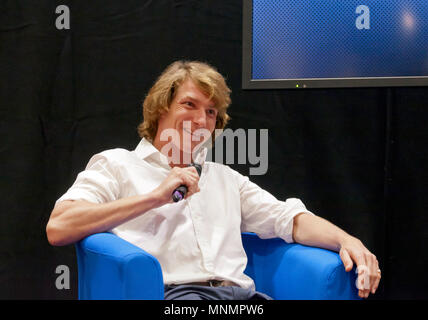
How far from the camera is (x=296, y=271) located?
1803mm

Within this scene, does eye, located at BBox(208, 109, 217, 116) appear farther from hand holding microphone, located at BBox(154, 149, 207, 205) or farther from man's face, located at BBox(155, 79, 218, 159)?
hand holding microphone, located at BBox(154, 149, 207, 205)

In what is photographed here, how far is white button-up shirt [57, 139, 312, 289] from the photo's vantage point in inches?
71.5

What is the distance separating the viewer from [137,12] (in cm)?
265

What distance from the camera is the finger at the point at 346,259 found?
164cm

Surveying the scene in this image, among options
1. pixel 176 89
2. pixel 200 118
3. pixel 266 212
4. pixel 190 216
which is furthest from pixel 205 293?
pixel 176 89

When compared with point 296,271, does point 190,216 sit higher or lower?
higher

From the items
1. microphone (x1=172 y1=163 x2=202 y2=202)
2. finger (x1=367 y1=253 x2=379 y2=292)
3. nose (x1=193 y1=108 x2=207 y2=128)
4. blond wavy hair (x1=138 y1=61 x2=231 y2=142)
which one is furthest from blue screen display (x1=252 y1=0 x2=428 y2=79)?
finger (x1=367 y1=253 x2=379 y2=292)

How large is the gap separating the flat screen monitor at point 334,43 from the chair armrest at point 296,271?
24.9 inches

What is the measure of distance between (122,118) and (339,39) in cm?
118

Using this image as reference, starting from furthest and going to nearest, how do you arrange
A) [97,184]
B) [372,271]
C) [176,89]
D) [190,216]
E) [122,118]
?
[122,118], [176,89], [190,216], [97,184], [372,271]

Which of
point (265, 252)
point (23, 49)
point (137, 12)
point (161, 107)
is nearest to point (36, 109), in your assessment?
point (23, 49)

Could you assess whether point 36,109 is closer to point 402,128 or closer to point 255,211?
point 255,211

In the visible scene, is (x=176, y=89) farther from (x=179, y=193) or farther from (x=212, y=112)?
(x=179, y=193)

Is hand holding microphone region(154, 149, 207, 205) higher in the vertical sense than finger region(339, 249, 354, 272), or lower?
higher
